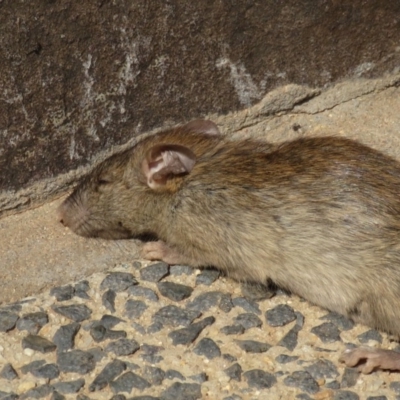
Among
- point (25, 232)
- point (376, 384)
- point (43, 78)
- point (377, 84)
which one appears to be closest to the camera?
point (376, 384)

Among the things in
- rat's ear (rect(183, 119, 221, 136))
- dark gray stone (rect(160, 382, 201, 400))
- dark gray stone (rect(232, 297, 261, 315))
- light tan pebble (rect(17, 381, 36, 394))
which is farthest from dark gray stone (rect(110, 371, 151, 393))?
rat's ear (rect(183, 119, 221, 136))

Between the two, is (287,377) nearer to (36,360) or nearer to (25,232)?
(36,360)

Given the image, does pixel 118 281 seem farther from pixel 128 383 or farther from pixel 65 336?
pixel 128 383

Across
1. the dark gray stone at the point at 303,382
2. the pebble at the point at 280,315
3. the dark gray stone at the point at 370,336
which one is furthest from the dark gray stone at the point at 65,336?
the dark gray stone at the point at 370,336

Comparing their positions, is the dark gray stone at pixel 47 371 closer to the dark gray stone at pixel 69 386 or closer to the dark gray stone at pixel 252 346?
the dark gray stone at pixel 69 386

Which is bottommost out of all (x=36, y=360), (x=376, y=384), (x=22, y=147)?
(x=376, y=384)

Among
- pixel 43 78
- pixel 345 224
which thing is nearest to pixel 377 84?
pixel 345 224
